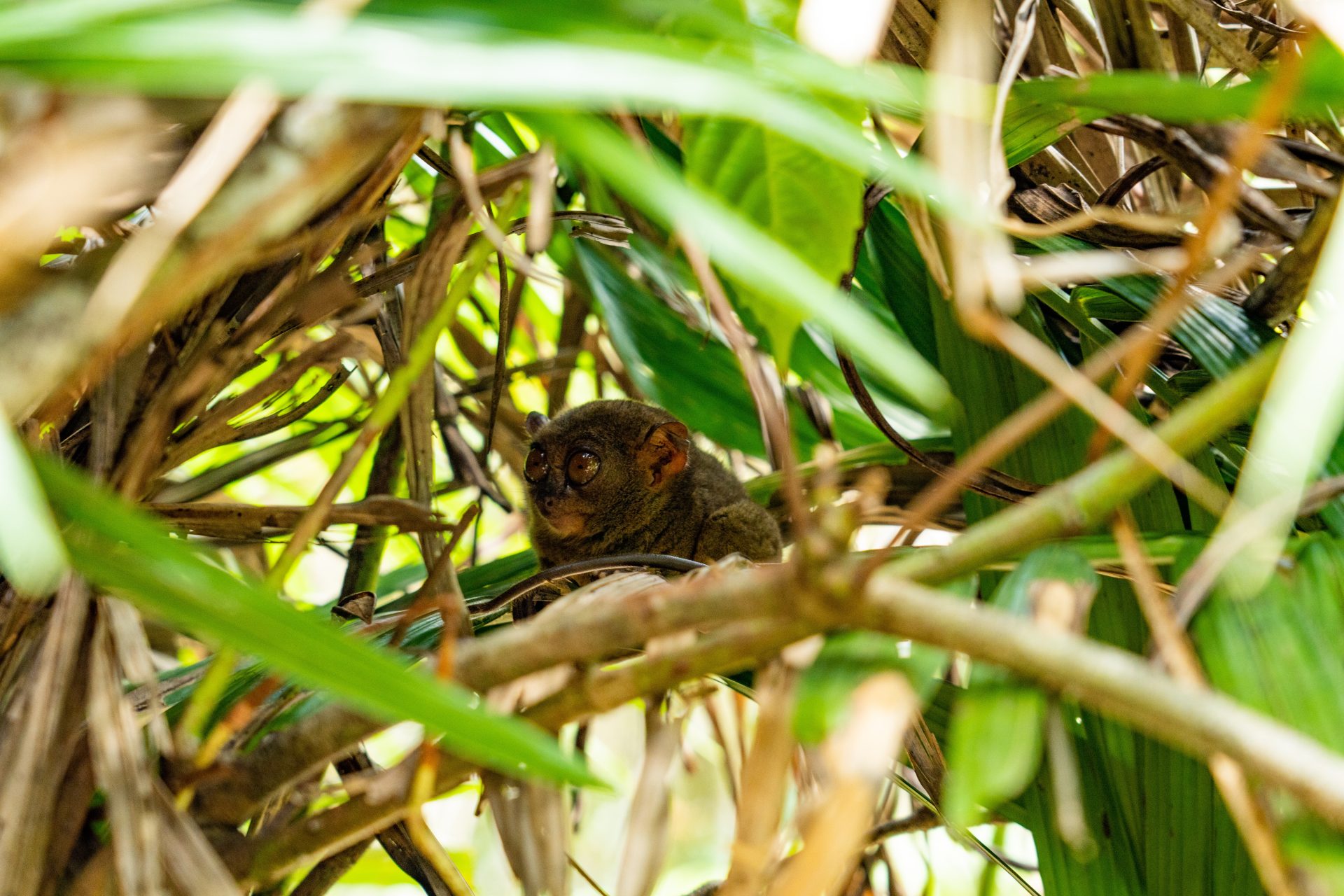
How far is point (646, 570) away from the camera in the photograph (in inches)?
71.0

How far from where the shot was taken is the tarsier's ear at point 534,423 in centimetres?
404

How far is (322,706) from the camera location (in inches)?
57.8

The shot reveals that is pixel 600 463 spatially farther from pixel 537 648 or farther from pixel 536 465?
pixel 537 648

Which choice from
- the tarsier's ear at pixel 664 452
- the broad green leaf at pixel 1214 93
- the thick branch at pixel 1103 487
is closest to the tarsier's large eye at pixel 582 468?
the tarsier's ear at pixel 664 452

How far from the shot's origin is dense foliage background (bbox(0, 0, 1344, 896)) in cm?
100

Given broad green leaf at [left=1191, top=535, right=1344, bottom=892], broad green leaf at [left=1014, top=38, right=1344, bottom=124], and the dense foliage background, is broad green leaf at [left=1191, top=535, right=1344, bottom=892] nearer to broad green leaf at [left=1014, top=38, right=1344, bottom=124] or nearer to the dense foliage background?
the dense foliage background

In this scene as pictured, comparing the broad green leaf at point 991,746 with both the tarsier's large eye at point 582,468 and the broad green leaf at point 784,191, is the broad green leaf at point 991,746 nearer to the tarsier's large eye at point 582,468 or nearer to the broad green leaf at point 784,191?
the broad green leaf at point 784,191

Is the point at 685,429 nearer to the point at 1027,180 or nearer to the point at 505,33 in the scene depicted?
→ the point at 1027,180

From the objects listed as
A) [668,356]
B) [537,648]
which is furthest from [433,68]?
[668,356]

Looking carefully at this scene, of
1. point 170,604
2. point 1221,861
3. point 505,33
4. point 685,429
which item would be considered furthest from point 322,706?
point 685,429

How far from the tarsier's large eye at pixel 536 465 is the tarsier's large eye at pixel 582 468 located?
0.08 metres

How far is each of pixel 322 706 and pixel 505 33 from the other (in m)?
0.87

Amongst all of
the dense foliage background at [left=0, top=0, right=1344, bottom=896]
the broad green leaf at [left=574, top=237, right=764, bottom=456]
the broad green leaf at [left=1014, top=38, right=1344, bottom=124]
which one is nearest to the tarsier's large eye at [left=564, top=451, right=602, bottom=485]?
the broad green leaf at [left=574, top=237, right=764, bottom=456]

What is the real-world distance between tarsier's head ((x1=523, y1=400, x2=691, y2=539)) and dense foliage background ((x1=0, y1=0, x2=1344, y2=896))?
1.82 metres
